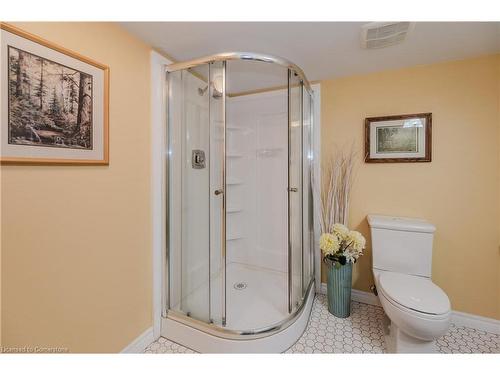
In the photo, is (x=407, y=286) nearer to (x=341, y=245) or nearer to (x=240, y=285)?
(x=341, y=245)

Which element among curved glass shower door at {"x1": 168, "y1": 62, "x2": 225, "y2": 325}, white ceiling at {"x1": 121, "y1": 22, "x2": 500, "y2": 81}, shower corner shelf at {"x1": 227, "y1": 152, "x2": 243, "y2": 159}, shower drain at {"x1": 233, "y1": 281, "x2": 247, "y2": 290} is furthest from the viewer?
shower corner shelf at {"x1": 227, "y1": 152, "x2": 243, "y2": 159}

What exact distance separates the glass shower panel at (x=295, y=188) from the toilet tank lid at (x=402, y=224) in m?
0.61

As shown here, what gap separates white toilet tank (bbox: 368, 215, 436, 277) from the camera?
5.25ft

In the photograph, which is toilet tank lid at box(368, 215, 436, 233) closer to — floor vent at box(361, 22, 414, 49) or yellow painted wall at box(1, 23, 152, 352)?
floor vent at box(361, 22, 414, 49)

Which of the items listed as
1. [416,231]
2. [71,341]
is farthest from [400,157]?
[71,341]

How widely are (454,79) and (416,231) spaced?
1.21 m

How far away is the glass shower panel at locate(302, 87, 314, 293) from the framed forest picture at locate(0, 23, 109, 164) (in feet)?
4.68

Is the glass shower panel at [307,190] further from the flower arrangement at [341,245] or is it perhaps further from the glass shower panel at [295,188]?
the flower arrangement at [341,245]

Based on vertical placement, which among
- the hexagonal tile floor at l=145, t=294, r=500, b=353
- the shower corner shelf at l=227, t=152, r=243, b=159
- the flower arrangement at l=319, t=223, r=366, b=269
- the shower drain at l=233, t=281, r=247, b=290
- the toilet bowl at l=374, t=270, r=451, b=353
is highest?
the shower corner shelf at l=227, t=152, r=243, b=159

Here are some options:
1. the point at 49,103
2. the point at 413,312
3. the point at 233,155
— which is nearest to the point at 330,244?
the point at 413,312

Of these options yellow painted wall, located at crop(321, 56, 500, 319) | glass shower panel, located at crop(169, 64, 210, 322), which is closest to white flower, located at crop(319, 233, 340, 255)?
yellow painted wall, located at crop(321, 56, 500, 319)

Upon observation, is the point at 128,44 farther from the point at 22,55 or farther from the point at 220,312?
the point at 220,312

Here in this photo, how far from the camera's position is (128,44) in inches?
52.1

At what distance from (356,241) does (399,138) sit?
94cm
